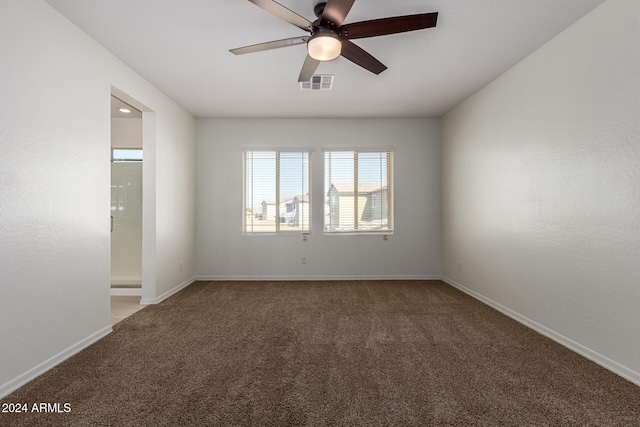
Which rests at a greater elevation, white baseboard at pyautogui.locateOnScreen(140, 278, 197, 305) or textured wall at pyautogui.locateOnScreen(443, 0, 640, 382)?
textured wall at pyautogui.locateOnScreen(443, 0, 640, 382)

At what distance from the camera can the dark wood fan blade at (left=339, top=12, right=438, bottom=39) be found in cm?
204

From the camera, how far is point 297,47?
2877mm

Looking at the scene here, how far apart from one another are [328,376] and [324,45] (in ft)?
7.50

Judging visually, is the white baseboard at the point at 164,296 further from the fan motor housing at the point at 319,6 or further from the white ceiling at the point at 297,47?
the fan motor housing at the point at 319,6

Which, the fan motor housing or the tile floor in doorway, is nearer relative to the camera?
the fan motor housing

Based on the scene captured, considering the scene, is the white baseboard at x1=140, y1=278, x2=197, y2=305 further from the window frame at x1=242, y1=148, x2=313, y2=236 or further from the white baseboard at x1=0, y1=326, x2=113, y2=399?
the window frame at x1=242, y1=148, x2=313, y2=236

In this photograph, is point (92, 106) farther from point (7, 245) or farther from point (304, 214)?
point (304, 214)

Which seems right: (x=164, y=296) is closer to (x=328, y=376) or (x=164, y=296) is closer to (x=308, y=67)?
(x=328, y=376)

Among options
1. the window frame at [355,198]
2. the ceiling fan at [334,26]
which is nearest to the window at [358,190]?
the window frame at [355,198]

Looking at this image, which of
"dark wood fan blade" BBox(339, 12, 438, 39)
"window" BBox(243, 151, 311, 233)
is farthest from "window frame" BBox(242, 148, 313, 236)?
"dark wood fan blade" BBox(339, 12, 438, 39)

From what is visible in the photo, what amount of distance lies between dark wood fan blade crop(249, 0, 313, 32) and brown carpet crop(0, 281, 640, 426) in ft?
7.78

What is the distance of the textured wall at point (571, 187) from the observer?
2105mm

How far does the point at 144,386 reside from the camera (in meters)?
1.98

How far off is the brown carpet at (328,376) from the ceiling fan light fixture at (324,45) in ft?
7.43
